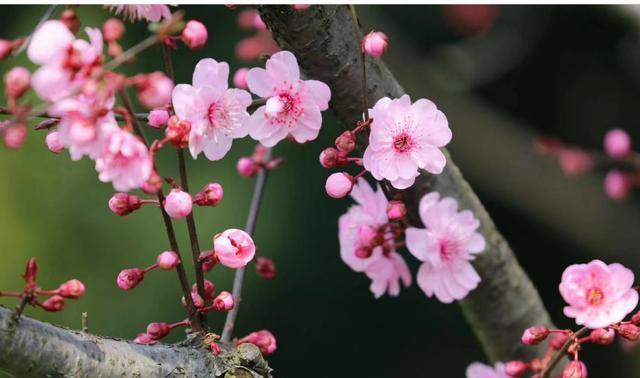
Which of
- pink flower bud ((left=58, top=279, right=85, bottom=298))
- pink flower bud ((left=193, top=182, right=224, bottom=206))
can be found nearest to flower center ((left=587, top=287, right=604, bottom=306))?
pink flower bud ((left=193, top=182, right=224, bottom=206))

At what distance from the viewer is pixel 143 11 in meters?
0.84

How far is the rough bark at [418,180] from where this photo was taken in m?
0.91

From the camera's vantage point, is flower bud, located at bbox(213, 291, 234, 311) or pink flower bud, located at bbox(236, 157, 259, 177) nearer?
flower bud, located at bbox(213, 291, 234, 311)

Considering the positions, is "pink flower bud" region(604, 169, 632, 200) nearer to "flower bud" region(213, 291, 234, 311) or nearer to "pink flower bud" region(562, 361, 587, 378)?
"pink flower bud" region(562, 361, 587, 378)

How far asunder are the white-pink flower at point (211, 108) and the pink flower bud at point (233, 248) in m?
0.08

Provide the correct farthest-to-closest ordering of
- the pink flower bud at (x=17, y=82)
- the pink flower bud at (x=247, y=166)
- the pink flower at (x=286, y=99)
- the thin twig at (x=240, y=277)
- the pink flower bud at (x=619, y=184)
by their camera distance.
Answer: the pink flower bud at (x=619, y=184) < the pink flower bud at (x=247, y=166) < the thin twig at (x=240, y=277) < the pink flower at (x=286, y=99) < the pink flower bud at (x=17, y=82)

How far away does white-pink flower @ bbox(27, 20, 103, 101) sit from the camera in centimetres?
66

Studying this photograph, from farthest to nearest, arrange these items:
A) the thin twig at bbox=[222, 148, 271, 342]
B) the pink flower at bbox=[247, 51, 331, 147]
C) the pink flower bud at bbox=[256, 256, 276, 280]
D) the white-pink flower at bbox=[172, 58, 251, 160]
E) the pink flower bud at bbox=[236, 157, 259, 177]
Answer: the pink flower bud at bbox=[236, 157, 259, 177], the pink flower bud at bbox=[256, 256, 276, 280], the thin twig at bbox=[222, 148, 271, 342], the pink flower at bbox=[247, 51, 331, 147], the white-pink flower at bbox=[172, 58, 251, 160]

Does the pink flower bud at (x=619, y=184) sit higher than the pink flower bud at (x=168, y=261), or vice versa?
the pink flower bud at (x=168, y=261)

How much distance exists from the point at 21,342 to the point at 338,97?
42 cm

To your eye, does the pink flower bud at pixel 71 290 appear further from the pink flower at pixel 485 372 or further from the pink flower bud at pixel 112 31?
the pink flower at pixel 485 372

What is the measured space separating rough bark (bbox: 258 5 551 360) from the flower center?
0.25 meters

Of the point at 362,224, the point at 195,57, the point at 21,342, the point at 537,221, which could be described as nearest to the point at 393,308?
the point at 537,221

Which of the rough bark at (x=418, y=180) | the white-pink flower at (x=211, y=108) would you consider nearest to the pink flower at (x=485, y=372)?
the rough bark at (x=418, y=180)
